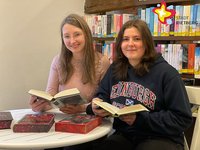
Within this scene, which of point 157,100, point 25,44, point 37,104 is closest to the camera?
point 157,100

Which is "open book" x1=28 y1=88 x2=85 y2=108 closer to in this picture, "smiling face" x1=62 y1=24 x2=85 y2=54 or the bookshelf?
"smiling face" x1=62 y1=24 x2=85 y2=54

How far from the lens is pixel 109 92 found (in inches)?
70.7

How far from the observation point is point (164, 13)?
2.20 m

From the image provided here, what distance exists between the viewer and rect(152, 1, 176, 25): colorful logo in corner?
2180 mm

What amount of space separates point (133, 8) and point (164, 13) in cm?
56

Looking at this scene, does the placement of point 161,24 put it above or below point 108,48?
above

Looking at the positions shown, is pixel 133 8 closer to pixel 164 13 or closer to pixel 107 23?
pixel 107 23

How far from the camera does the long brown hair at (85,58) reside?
1927mm

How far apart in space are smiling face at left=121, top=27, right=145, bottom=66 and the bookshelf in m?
0.69

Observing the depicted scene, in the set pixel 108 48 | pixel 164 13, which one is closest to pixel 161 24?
pixel 164 13

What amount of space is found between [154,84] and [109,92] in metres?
0.33

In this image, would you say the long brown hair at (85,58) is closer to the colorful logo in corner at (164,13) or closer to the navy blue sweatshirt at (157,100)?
the navy blue sweatshirt at (157,100)

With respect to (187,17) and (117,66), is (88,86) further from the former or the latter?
(187,17)

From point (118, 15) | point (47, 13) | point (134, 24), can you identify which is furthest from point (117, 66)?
point (47, 13)
